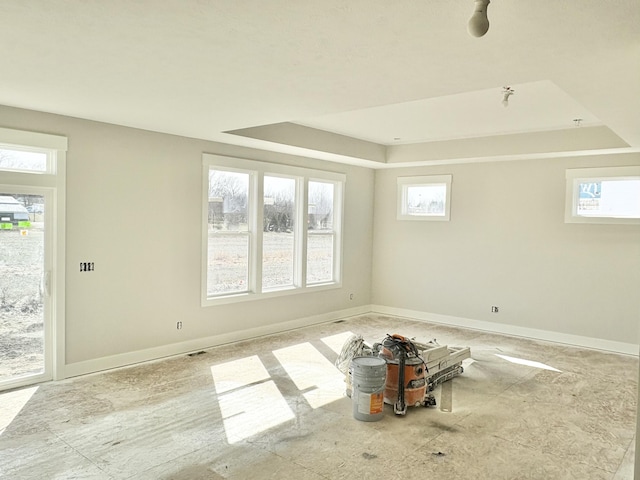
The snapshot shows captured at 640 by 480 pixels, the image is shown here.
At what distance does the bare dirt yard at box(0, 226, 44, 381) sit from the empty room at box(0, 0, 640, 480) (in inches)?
0.9

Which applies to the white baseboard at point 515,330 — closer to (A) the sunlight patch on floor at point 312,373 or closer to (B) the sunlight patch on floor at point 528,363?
(B) the sunlight patch on floor at point 528,363

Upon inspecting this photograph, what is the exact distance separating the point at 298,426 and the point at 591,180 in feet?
17.2

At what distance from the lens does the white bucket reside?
3.82m

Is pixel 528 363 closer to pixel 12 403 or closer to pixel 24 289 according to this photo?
pixel 12 403

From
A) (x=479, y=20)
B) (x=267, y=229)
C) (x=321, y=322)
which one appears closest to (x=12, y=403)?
(x=267, y=229)

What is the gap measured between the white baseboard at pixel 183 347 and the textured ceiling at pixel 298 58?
2509 mm

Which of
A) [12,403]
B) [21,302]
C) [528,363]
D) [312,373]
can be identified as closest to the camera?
[12,403]

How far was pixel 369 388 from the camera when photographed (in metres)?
3.84

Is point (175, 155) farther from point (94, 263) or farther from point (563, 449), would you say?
point (563, 449)

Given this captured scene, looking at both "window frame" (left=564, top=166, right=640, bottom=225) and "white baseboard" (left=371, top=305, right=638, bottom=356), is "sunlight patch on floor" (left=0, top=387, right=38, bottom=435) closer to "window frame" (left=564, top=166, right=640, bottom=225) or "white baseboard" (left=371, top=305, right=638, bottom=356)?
"white baseboard" (left=371, top=305, right=638, bottom=356)

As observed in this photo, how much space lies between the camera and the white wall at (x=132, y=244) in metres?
4.71

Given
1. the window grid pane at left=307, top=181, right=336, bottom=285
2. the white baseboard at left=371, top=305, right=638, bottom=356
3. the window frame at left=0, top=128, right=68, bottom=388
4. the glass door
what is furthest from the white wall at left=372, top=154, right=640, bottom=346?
the glass door

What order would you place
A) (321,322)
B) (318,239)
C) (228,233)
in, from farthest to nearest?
(318,239), (321,322), (228,233)

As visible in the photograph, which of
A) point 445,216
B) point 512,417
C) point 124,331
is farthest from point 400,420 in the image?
point 445,216
